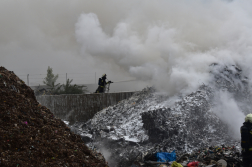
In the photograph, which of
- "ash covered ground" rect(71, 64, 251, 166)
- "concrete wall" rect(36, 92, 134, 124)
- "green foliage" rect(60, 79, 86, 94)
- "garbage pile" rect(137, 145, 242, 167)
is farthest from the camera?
"green foliage" rect(60, 79, 86, 94)

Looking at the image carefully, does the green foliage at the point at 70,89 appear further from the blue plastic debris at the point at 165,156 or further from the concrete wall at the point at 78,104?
the blue plastic debris at the point at 165,156

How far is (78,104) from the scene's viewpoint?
1207 centimetres

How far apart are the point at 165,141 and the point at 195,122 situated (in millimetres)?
1482

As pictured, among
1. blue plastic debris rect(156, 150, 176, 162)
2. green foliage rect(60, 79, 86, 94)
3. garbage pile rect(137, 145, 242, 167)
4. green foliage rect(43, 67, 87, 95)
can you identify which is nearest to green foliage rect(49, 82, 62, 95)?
green foliage rect(43, 67, 87, 95)

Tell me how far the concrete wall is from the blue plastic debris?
5719mm

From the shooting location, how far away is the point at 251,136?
5352 millimetres

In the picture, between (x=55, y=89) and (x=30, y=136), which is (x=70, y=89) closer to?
(x=55, y=89)

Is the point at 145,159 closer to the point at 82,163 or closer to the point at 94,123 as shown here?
the point at 82,163

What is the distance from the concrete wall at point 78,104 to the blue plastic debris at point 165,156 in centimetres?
572

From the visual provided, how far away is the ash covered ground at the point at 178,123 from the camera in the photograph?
8062 millimetres

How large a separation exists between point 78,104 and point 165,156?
615 centimetres

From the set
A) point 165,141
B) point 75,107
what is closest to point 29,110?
point 165,141

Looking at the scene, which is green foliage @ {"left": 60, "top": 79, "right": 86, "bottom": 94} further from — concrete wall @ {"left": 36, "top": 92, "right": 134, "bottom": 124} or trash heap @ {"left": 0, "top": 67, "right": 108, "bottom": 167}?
trash heap @ {"left": 0, "top": 67, "right": 108, "bottom": 167}

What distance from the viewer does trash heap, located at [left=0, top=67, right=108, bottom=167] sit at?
3900 mm
